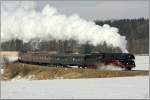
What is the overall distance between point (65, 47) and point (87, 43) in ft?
67.7

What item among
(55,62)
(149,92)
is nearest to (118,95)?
(149,92)

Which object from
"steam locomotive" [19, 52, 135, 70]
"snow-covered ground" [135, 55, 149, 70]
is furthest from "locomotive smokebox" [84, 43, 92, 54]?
"snow-covered ground" [135, 55, 149, 70]

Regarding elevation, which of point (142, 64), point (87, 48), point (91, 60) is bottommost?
point (142, 64)

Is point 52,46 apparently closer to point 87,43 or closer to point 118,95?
point 87,43

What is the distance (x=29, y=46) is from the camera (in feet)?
282

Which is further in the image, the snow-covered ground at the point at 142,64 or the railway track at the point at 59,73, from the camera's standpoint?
the snow-covered ground at the point at 142,64

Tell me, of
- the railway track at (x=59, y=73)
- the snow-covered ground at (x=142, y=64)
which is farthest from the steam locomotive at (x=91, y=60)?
the railway track at (x=59, y=73)

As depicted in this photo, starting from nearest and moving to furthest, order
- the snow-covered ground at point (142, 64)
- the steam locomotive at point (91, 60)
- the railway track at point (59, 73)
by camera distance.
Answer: the railway track at point (59, 73) < the steam locomotive at point (91, 60) < the snow-covered ground at point (142, 64)

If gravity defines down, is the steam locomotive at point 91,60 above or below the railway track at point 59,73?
above

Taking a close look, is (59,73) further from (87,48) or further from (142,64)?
(87,48)

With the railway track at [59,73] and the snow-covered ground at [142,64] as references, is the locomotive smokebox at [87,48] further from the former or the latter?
the railway track at [59,73]

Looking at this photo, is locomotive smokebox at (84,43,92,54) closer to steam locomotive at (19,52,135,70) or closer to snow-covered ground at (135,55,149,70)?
steam locomotive at (19,52,135,70)

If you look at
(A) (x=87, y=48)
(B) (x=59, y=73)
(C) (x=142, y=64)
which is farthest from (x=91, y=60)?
(A) (x=87, y=48)

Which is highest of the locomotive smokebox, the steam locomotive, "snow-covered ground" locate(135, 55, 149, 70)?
the locomotive smokebox
